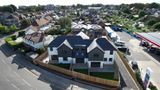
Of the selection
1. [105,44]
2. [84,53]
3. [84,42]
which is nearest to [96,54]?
[84,53]

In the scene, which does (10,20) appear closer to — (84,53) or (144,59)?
(84,53)

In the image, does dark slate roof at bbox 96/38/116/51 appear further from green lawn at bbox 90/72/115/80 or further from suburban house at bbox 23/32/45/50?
suburban house at bbox 23/32/45/50

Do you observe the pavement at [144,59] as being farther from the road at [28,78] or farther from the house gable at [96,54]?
the road at [28,78]

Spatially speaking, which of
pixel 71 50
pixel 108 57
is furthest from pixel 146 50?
pixel 71 50

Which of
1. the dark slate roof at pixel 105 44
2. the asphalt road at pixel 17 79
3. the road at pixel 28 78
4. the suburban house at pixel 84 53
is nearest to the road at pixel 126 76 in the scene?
the suburban house at pixel 84 53

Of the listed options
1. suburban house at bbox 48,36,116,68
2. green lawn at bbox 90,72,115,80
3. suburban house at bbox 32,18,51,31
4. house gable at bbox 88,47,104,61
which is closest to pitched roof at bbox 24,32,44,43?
suburban house at bbox 48,36,116,68

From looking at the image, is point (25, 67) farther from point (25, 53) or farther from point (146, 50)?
point (146, 50)

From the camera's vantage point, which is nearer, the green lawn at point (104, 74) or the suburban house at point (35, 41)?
the green lawn at point (104, 74)
